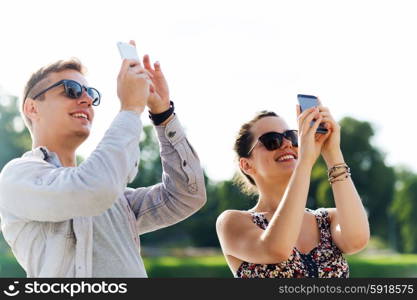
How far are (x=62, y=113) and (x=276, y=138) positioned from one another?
1.48 m

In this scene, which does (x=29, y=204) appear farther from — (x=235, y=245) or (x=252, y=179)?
(x=252, y=179)

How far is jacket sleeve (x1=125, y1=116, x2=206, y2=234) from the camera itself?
3.94 metres

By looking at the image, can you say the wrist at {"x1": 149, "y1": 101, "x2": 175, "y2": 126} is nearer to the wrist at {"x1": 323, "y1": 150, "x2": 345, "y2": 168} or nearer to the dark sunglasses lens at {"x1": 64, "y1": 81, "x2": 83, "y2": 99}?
the dark sunglasses lens at {"x1": 64, "y1": 81, "x2": 83, "y2": 99}

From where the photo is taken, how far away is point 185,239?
76812 millimetres

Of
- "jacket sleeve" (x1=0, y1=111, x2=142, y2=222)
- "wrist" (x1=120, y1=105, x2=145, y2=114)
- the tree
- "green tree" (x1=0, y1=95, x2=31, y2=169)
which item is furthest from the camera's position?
the tree

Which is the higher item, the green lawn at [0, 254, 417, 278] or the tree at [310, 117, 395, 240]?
the tree at [310, 117, 395, 240]

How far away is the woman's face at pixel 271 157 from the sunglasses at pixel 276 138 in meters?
0.02

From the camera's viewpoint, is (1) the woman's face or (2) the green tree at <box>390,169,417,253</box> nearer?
(1) the woman's face

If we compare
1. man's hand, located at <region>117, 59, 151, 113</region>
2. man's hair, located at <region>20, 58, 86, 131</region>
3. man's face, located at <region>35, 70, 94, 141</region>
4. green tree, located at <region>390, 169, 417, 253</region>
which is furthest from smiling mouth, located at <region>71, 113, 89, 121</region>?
green tree, located at <region>390, 169, 417, 253</region>

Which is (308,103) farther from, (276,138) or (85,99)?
(85,99)

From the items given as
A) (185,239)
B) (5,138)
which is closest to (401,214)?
(185,239)

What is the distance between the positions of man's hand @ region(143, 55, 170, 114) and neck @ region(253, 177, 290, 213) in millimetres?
959

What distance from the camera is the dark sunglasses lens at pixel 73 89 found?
3.76 m

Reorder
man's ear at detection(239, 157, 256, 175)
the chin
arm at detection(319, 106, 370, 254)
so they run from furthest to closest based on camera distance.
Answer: man's ear at detection(239, 157, 256, 175), arm at detection(319, 106, 370, 254), the chin
